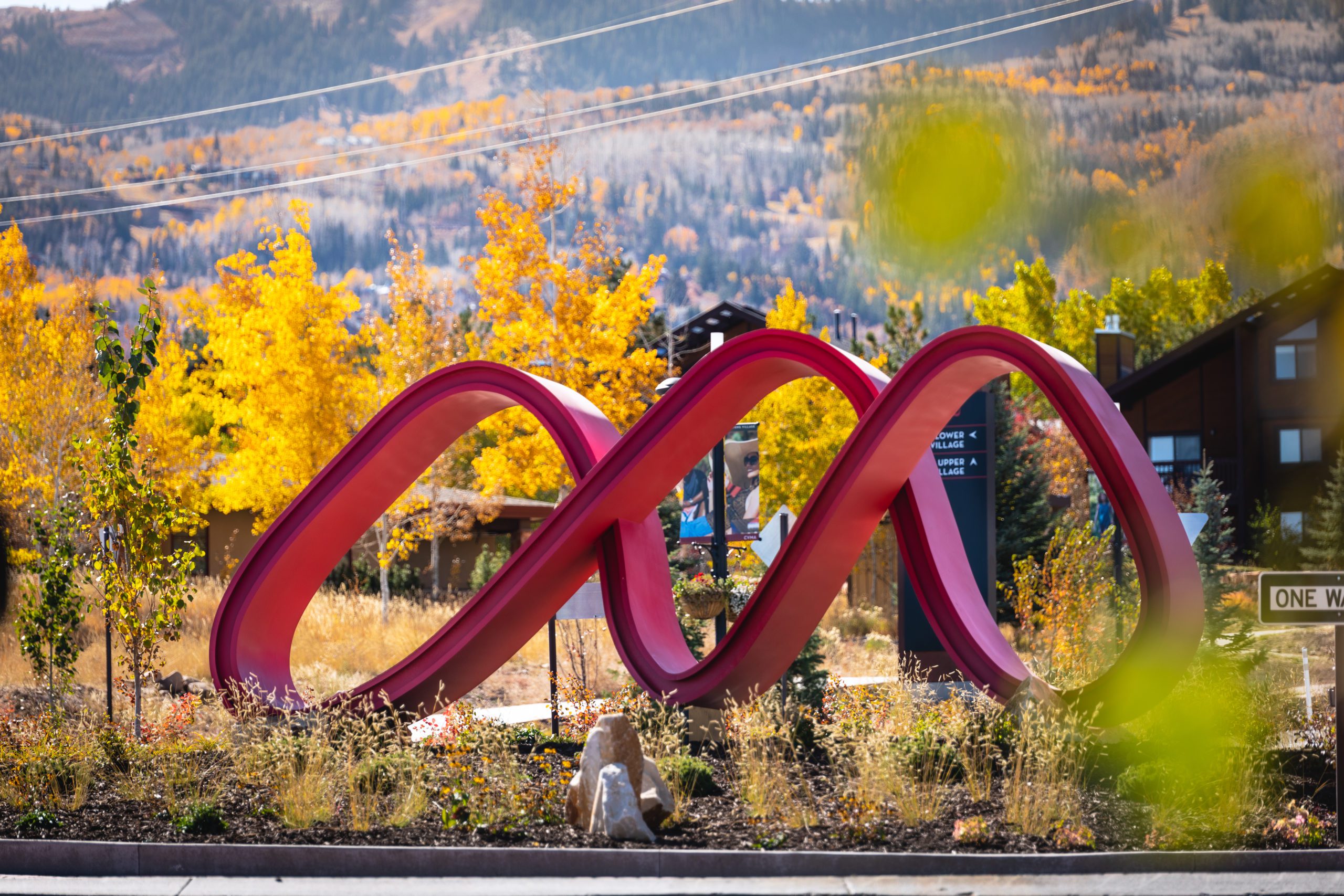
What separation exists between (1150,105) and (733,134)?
432ft

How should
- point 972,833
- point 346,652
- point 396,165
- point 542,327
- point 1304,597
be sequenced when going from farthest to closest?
point 396,165
point 542,327
point 346,652
point 972,833
point 1304,597

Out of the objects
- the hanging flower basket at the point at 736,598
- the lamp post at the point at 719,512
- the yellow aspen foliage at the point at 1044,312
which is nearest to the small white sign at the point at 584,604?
the hanging flower basket at the point at 736,598

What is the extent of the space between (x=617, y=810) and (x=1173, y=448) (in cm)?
3072

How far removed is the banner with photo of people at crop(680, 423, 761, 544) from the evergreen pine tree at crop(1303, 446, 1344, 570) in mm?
16268

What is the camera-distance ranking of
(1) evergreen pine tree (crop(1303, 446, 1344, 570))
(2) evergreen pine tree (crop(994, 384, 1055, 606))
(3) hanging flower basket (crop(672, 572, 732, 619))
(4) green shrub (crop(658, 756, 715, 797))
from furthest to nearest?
(1) evergreen pine tree (crop(1303, 446, 1344, 570)) → (2) evergreen pine tree (crop(994, 384, 1055, 606)) → (3) hanging flower basket (crop(672, 572, 732, 619)) → (4) green shrub (crop(658, 756, 715, 797))

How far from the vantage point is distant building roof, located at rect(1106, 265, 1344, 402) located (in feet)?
98.4

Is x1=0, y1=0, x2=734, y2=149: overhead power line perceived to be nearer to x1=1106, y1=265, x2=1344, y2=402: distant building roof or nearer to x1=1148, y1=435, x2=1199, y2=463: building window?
x1=1148, y1=435, x2=1199, y2=463: building window

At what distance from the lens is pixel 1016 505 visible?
23.3 m

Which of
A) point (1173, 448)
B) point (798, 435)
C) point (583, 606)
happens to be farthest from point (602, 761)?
point (1173, 448)

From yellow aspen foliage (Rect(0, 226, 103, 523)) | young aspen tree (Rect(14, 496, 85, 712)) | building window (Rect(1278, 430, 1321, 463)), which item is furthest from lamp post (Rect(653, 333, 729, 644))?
building window (Rect(1278, 430, 1321, 463))

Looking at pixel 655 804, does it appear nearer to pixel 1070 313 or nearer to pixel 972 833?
pixel 972 833

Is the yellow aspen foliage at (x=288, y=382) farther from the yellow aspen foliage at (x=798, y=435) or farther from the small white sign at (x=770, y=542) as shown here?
the small white sign at (x=770, y=542)

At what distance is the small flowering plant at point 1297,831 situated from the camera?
7758 millimetres

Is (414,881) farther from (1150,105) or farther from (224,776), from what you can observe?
(1150,105)
